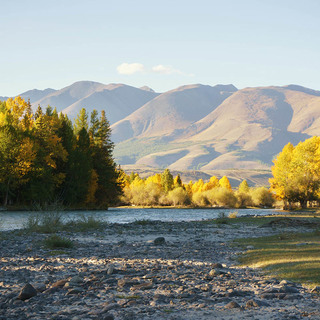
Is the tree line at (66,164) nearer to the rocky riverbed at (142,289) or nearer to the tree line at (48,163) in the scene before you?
the tree line at (48,163)

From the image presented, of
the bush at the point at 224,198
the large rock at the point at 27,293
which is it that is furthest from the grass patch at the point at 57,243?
the bush at the point at 224,198

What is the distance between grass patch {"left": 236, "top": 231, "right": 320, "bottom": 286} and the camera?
1047cm

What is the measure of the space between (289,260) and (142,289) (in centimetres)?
502

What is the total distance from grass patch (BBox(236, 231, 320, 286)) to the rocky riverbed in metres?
0.48

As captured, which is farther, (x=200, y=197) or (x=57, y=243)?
(x=200, y=197)

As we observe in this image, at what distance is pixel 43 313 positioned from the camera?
728 centimetres

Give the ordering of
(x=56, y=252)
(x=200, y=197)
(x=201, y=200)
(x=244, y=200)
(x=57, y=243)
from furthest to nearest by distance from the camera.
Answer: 1. (x=200, y=197)
2. (x=201, y=200)
3. (x=244, y=200)
4. (x=57, y=243)
5. (x=56, y=252)

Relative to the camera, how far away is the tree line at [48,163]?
58.8 meters

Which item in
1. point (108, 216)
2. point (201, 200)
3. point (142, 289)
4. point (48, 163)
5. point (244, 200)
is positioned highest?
point (48, 163)

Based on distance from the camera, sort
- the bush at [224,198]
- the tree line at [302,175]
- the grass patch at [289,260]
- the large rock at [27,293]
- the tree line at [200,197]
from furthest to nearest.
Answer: the tree line at [200,197]
the bush at [224,198]
the tree line at [302,175]
the grass patch at [289,260]
the large rock at [27,293]

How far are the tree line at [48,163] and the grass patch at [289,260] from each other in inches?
1704

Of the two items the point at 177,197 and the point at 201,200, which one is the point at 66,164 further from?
the point at 201,200

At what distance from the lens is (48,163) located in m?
62.9

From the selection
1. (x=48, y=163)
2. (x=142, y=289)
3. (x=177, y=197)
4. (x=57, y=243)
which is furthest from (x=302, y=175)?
(x=142, y=289)
